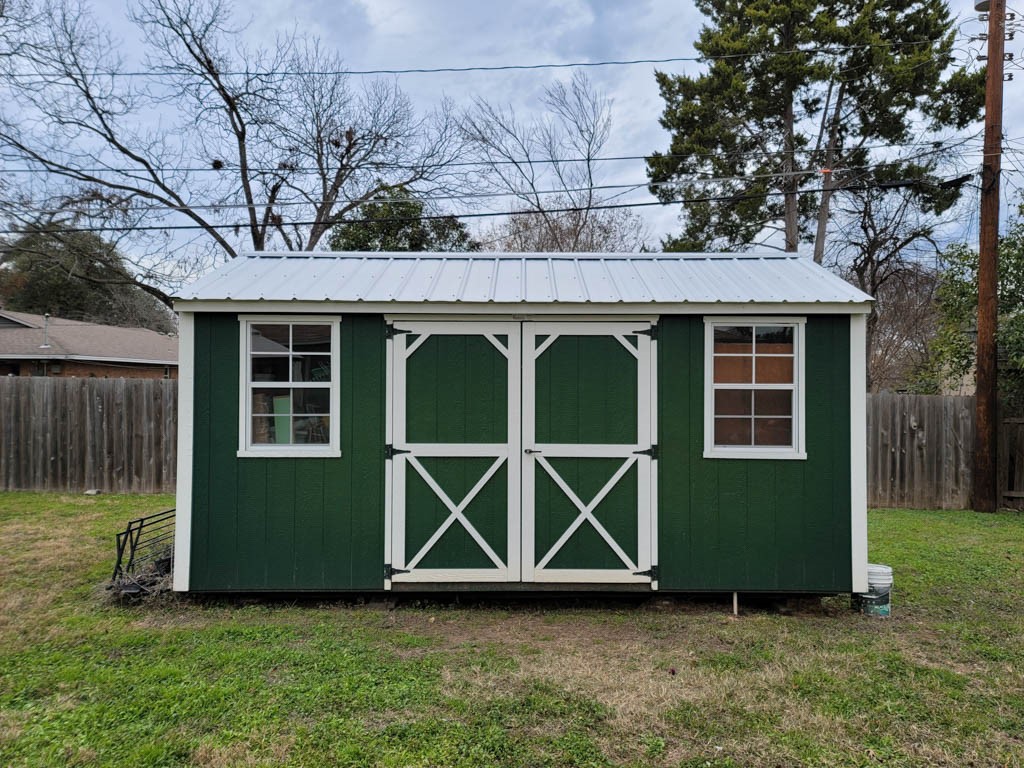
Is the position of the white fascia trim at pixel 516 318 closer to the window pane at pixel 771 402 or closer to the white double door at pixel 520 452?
the white double door at pixel 520 452

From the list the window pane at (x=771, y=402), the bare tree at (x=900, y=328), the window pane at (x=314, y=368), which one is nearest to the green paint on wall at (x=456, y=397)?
the window pane at (x=314, y=368)

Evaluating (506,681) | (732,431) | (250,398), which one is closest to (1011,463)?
(732,431)

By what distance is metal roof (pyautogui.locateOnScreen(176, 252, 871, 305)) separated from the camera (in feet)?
14.5

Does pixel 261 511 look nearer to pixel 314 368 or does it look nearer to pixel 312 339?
pixel 314 368

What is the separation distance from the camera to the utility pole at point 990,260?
25.6 ft

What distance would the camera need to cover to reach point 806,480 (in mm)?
4453

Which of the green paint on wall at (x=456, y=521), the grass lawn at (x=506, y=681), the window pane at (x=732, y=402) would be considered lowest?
the grass lawn at (x=506, y=681)

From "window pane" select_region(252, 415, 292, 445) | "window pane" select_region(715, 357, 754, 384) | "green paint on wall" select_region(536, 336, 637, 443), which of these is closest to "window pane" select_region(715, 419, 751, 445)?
"window pane" select_region(715, 357, 754, 384)

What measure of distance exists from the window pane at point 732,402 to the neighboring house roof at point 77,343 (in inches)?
604

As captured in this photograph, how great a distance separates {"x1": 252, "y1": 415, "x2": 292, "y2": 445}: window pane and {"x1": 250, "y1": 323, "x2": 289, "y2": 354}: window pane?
21.5 inches

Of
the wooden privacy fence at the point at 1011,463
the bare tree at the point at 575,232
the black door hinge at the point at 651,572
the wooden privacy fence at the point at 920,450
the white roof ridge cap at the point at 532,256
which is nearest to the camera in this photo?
the black door hinge at the point at 651,572

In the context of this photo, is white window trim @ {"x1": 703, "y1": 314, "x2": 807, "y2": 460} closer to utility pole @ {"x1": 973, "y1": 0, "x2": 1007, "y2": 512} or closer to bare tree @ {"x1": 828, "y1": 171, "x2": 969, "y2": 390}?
utility pole @ {"x1": 973, "y1": 0, "x2": 1007, "y2": 512}

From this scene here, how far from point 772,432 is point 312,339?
3747 mm

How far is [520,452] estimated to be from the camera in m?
4.52
